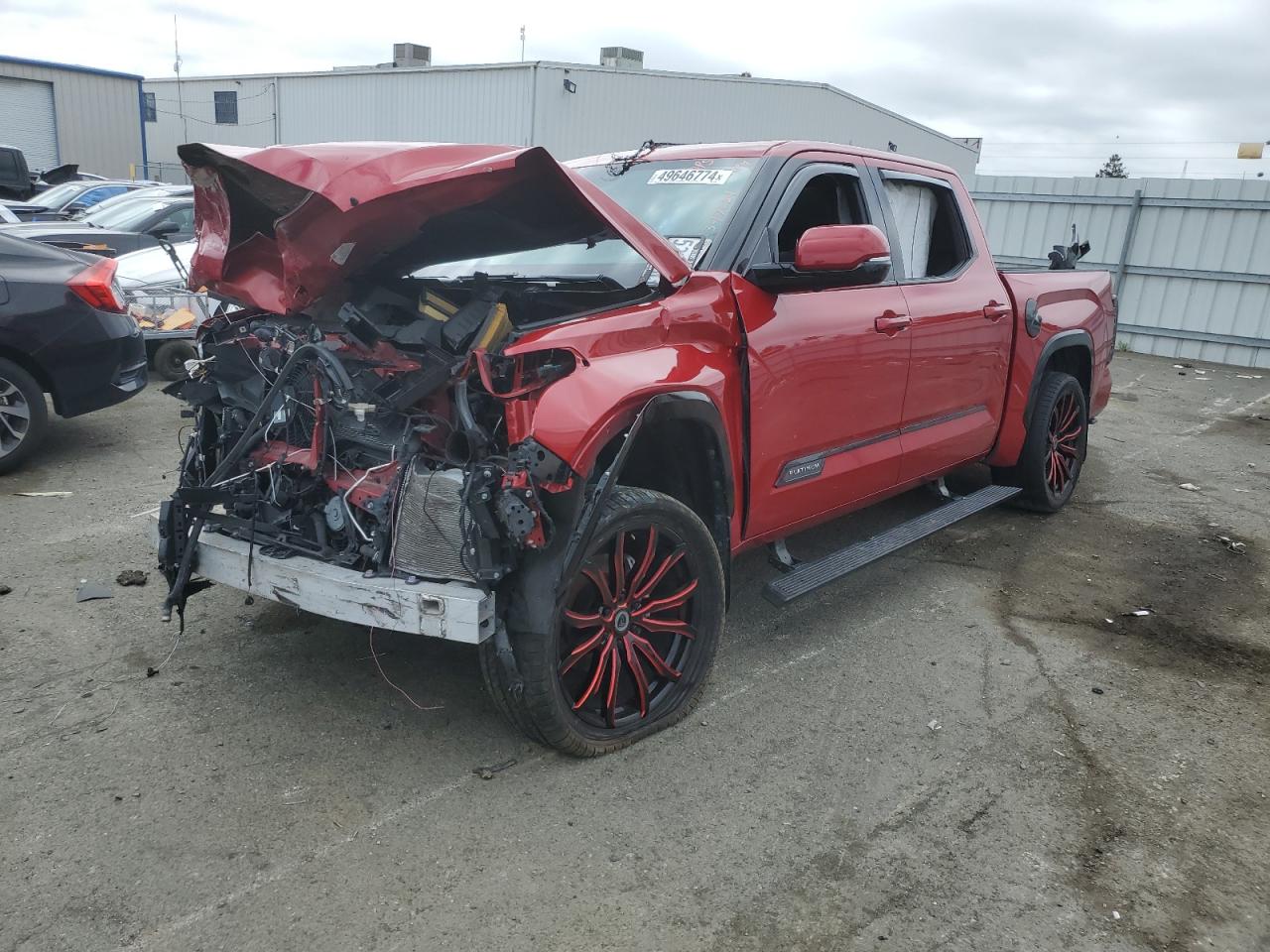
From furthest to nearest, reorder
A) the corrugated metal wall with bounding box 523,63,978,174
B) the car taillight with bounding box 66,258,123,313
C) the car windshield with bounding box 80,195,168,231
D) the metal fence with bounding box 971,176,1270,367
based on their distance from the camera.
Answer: the corrugated metal wall with bounding box 523,63,978,174, the metal fence with bounding box 971,176,1270,367, the car windshield with bounding box 80,195,168,231, the car taillight with bounding box 66,258,123,313

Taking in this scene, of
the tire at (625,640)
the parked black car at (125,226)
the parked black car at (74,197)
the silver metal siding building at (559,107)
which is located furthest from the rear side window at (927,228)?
the silver metal siding building at (559,107)

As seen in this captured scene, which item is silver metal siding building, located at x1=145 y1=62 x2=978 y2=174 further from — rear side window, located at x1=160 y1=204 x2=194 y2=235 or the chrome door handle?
the chrome door handle

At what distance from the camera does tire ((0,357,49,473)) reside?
18.7 ft

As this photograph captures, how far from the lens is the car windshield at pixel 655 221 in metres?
3.55

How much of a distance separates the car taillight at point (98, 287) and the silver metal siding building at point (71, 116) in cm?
2590

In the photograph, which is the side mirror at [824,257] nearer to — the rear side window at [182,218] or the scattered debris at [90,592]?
the scattered debris at [90,592]

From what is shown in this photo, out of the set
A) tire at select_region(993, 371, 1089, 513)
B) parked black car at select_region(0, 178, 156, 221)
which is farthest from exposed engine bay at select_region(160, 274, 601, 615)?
parked black car at select_region(0, 178, 156, 221)

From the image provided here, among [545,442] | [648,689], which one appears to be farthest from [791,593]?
[545,442]

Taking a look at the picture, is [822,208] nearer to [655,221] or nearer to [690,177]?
[690,177]

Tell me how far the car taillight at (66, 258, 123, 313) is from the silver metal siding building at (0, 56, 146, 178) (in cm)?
2590

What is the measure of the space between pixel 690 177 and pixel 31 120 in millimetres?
30442

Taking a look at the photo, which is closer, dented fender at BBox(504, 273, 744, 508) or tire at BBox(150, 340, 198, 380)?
dented fender at BBox(504, 273, 744, 508)

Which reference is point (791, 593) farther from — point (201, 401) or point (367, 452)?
point (201, 401)

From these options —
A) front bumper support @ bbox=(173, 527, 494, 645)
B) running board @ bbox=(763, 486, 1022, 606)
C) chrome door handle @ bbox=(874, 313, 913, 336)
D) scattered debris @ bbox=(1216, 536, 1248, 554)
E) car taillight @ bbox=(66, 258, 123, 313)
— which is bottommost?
scattered debris @ bbox=(1216, 536, 1248, 554)
